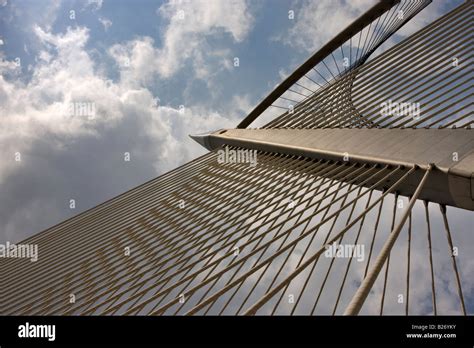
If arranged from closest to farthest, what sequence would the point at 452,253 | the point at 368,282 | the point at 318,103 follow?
1. the point at 368,282
2. the point at 452,253
3. the point at 318,103

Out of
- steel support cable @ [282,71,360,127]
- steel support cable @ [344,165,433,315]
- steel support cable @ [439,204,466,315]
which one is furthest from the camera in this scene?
steel support cable @ [282,71,360,127]

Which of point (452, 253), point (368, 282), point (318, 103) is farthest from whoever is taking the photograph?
point (318, 103)

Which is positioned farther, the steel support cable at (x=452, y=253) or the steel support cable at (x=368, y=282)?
the steel support cable at (x=452, y=253)

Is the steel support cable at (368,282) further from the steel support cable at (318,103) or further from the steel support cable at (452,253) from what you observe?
the steel support cable at (318,103)

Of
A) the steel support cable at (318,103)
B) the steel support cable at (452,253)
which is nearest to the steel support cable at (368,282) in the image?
the steel support cable at (452,253)

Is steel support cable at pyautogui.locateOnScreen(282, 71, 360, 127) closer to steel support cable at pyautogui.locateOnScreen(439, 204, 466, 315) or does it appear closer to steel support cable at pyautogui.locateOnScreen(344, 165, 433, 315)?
steel support cable at pyautogui.locateOnScreen(439, 204, 466, 315)

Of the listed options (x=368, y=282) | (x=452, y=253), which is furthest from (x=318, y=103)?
(x=368, y=282)

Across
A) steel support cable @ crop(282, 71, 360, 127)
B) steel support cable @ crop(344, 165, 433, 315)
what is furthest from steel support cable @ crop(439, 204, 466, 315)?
steel support cable @ crop(282, 71, 360, 127)

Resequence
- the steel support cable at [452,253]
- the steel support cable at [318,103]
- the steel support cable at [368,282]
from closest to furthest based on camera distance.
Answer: the steel support cable at [368,282] < the steel support cable at [452,253] < the steel support cable at [318,103]

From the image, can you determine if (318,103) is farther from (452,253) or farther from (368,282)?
(368,282)

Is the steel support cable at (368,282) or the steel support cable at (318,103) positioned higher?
the steel support cable at (318,103)

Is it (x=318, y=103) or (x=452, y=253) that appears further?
(x=318, y=103)
